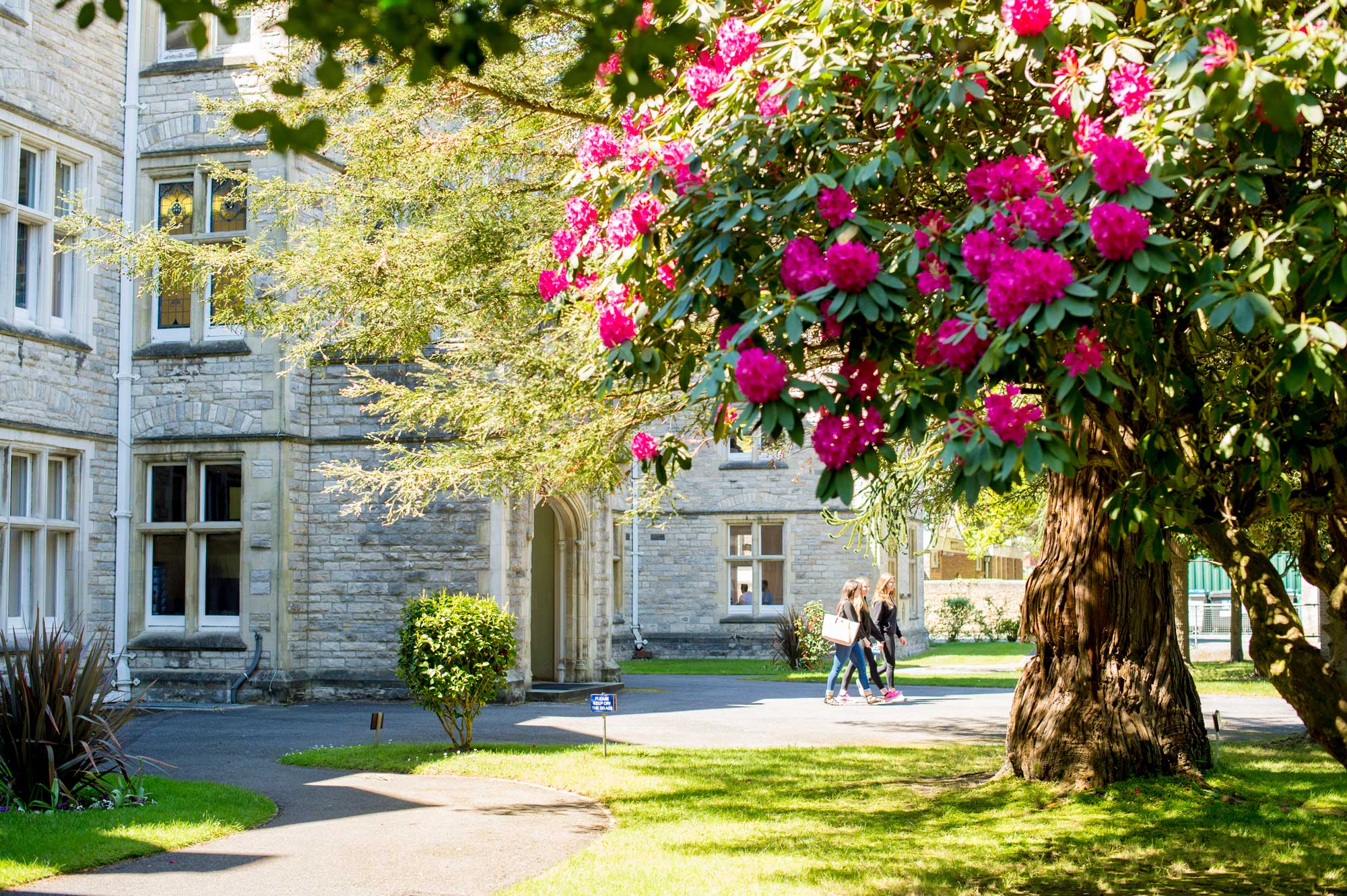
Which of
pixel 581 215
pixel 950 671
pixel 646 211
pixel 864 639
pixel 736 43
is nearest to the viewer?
pixel 646 211

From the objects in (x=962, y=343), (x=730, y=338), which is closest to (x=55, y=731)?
(x=730, y=338)

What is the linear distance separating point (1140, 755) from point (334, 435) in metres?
11.6

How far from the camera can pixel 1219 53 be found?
171 inches

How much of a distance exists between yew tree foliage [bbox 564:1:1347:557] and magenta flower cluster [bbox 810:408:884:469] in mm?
12

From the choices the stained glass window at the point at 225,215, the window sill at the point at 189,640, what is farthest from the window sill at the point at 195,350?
the window sill at the point at 189,640

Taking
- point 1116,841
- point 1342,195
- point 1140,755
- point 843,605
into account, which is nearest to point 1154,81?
point 1342,195

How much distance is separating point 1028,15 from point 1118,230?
3.72ft

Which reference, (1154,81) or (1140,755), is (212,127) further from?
(1154,81)

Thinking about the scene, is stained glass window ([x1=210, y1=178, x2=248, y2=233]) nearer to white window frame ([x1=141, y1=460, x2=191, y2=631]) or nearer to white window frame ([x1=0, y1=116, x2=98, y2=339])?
white window frame ([x1=0, y1=116, x2=98, y2=339])

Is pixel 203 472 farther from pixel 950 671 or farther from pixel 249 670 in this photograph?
pixel 950 671

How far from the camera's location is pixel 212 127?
694 inches

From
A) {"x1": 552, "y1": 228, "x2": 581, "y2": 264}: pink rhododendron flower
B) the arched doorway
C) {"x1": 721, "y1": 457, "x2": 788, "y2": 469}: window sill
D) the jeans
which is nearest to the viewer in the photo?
{"x1": 552, "y1": 228, "x2": 581, "y2": 264}: pink rhododendron flower

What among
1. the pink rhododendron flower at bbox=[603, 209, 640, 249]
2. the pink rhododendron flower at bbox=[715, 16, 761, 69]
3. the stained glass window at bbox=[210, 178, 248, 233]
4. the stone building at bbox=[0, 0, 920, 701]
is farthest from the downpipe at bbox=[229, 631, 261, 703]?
the pink rhododendron flower at bbox=[715, 16, 761, 69]

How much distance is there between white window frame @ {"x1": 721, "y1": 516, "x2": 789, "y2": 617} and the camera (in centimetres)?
3006
